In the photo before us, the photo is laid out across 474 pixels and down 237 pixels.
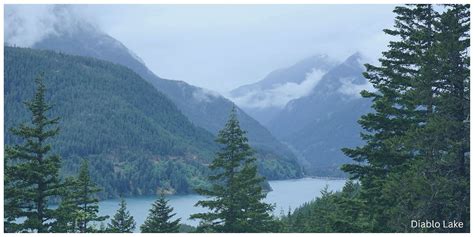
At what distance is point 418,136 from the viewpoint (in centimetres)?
1775

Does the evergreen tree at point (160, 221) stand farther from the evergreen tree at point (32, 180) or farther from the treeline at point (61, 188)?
the evergreen tree at point (32, 180)

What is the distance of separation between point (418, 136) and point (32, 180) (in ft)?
47.2

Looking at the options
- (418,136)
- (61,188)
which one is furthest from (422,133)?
(61,188)

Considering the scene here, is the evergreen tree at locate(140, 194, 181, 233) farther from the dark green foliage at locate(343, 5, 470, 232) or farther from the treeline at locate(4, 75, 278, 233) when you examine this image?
the dark green foliage at locate(343, 5, 470, 232)

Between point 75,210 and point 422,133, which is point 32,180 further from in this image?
point 422,133

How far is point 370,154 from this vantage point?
69.2 ft

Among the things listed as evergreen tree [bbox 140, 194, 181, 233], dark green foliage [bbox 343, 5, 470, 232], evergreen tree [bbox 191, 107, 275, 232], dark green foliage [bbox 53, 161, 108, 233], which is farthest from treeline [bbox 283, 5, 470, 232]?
evergreen tree [bbox 140, 194, 181, 233]

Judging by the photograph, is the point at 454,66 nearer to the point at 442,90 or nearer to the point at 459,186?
the point at 442,90

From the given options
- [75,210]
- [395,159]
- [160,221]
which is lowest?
[160,221]

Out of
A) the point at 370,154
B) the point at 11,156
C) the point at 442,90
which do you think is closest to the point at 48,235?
the point at 11,156

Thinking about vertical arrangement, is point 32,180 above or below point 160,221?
above

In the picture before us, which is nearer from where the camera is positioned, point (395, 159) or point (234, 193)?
point (395, 159)

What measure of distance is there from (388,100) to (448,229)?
19.2ft

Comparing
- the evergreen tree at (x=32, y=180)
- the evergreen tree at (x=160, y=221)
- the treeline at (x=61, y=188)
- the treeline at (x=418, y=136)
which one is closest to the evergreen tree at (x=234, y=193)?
the treeline at (x=61, y=188)
